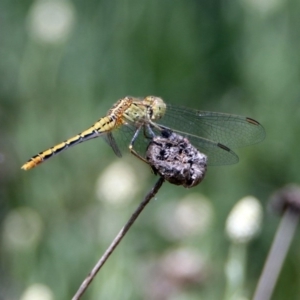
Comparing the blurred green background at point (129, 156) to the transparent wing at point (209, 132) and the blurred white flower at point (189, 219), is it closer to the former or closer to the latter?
the blurred white flower at point (189, 219)

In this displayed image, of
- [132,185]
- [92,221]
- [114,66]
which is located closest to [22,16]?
[114,66]

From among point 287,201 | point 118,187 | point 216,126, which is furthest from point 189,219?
point 287,201

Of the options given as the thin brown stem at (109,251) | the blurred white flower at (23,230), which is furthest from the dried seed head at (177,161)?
the blurred white flower at (23,230)

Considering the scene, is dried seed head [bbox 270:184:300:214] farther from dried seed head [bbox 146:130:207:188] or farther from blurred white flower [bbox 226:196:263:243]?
dried seed head [bbox 146:130:207:188]

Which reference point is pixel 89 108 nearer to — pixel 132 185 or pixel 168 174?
pixel 132 185

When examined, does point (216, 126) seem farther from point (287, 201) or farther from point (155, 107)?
point (287, 201)

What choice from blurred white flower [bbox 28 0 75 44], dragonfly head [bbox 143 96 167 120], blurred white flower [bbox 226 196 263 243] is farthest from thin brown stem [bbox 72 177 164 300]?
blurred white flower [bbox 28 0 75 44]
